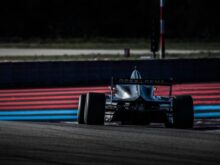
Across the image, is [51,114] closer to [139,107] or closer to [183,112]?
[139,107]

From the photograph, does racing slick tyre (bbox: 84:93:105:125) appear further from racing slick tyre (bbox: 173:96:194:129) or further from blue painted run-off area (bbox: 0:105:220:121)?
blue painted run-off area (bbox: 0:105:220:121)

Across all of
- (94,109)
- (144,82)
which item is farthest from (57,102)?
(144,82)

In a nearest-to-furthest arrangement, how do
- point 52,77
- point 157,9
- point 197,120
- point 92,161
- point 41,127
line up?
point 92,161
point 41,127
point 197,120
point 52,77
point 157,9

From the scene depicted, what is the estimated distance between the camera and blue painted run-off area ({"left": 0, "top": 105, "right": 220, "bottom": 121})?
1421cm

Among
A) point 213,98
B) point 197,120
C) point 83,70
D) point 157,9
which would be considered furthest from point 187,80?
point 157,9

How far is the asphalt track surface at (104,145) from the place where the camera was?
834cm

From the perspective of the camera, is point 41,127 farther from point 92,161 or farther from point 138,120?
point 92,161

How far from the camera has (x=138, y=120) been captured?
12516 millimetres

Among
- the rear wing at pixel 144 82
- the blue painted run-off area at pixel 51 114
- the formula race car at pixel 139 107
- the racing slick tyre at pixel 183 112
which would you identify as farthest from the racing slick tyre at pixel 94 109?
the blue painted run-off area at pixel 51 114

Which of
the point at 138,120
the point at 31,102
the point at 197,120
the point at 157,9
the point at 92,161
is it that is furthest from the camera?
the point at 157,9

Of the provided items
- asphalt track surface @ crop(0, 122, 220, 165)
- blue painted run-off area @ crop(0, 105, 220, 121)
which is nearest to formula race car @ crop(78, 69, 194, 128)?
asphalt track surface @ crop(0, 122, 220, 165)

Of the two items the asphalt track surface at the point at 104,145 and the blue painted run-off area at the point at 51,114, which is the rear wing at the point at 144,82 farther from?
the blue painted run-off area at the point at 51,114

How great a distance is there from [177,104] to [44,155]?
3.61 m

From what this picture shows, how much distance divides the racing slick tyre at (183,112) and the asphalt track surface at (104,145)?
0.34 m
